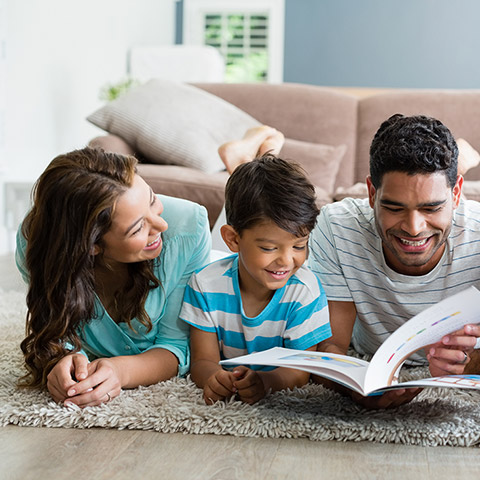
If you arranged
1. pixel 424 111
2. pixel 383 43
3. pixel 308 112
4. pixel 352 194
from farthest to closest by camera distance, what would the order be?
pixel 383 43, pixel 308 112, pixel 424 111, pixel 352 194

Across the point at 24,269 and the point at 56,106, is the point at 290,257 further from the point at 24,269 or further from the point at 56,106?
the point at 56,106

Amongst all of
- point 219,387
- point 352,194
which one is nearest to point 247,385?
point 219,387

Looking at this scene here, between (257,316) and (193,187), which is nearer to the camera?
(257,316)

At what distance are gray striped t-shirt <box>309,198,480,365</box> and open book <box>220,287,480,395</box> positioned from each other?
0.24 m

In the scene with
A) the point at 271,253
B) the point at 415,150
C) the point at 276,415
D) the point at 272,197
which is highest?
the point at 415,150

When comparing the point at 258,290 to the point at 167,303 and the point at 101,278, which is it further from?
the point at 101,278

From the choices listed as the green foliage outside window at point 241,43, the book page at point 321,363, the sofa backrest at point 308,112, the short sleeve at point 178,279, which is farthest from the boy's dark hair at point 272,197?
the green foliage outside window at point 241,43

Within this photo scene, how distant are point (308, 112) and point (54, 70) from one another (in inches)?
73.8

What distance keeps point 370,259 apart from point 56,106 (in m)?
3.32

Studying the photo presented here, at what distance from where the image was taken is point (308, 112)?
3.19 m

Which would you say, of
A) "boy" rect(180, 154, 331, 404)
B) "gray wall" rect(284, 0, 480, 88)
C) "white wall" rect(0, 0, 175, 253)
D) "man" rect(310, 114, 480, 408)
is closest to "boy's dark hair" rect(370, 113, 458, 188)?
"man" rect(310, 114, 480, 408)

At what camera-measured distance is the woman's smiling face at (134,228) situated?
129cm

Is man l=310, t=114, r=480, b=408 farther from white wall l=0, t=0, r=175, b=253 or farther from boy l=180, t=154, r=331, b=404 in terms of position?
white wall l=0, t=0, r=175, b=253

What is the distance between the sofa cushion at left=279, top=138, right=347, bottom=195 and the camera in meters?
2.91
